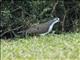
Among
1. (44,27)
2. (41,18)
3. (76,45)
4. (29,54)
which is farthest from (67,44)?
(41,18)

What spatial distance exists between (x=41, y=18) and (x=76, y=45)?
329 centimetres

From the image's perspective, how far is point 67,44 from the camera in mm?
8031

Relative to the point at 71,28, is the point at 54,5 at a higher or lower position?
higher

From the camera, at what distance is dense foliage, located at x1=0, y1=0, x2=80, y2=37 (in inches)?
415

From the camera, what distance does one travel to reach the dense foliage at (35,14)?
10.5 metres

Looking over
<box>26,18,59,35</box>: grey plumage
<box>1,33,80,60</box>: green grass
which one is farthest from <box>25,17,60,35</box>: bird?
<box>1,33,80,60</box>: green grass

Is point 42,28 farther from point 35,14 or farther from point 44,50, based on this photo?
point 44,50

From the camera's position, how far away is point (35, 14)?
1095 centimetres

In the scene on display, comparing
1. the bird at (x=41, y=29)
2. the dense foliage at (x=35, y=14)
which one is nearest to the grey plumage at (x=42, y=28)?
the bird at (x=41, y=29)

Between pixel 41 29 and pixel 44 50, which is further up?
pixel 44 50

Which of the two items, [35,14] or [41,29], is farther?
[35,14]

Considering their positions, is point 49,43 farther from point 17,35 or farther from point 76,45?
point 17,35

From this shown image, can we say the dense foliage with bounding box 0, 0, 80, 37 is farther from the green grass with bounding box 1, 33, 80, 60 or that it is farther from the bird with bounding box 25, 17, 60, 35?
the green grass with bounding box 1, 33, 80, 60

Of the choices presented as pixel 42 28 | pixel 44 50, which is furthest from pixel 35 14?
pixel 44 50
